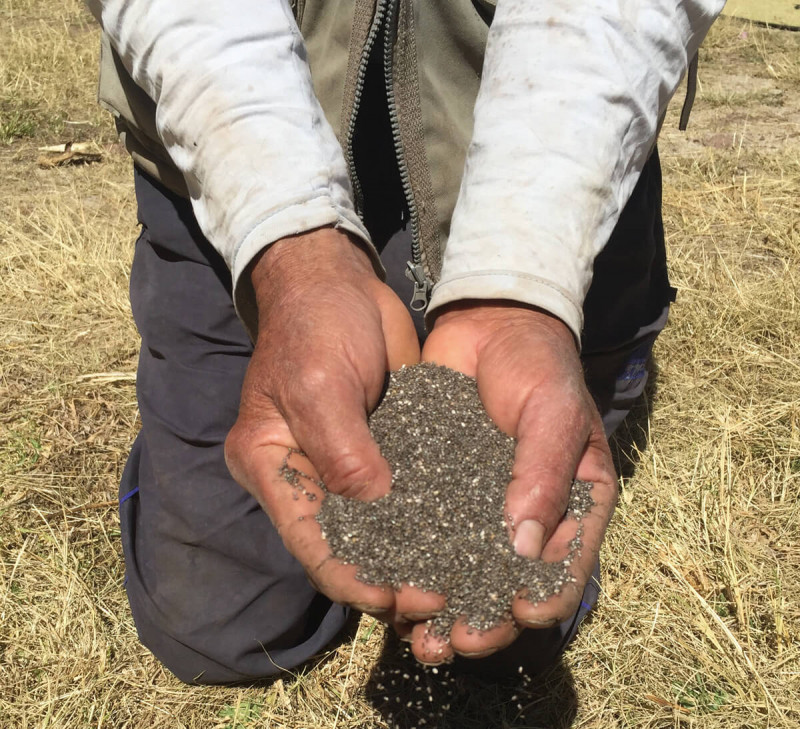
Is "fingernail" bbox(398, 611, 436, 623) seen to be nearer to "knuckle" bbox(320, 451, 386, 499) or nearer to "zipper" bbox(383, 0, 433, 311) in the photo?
"knuckle" bbox(320, 451, 386, 499)

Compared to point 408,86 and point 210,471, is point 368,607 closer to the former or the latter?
point 210,471

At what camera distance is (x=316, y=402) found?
1.22 meters

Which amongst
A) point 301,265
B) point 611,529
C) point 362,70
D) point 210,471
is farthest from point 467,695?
point 362,70

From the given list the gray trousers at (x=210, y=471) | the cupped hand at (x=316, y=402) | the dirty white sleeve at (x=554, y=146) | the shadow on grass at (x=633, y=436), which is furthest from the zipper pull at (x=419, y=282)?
the shadow on grass at (x=633, y=436)

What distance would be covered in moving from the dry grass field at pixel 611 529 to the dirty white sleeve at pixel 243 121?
→ 0.93m

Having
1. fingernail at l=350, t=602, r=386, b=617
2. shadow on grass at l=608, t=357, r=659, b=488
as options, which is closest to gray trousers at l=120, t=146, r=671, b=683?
shadow on grass at l=608, t=357, r=659, b=488

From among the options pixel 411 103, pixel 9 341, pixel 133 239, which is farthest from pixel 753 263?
pixel 9 341

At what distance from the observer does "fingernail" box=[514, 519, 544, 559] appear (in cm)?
122

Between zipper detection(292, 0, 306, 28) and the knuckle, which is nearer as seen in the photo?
the knuckle

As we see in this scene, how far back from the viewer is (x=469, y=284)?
146 centimetres

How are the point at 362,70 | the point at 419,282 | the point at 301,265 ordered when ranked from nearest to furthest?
the point at 301,265
the point at 362,70
the point at 419,282

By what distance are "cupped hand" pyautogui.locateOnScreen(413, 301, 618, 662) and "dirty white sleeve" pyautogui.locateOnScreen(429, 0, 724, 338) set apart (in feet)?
0.29

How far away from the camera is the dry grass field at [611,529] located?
1.75 meters

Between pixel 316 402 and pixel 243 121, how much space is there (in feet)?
1.94
